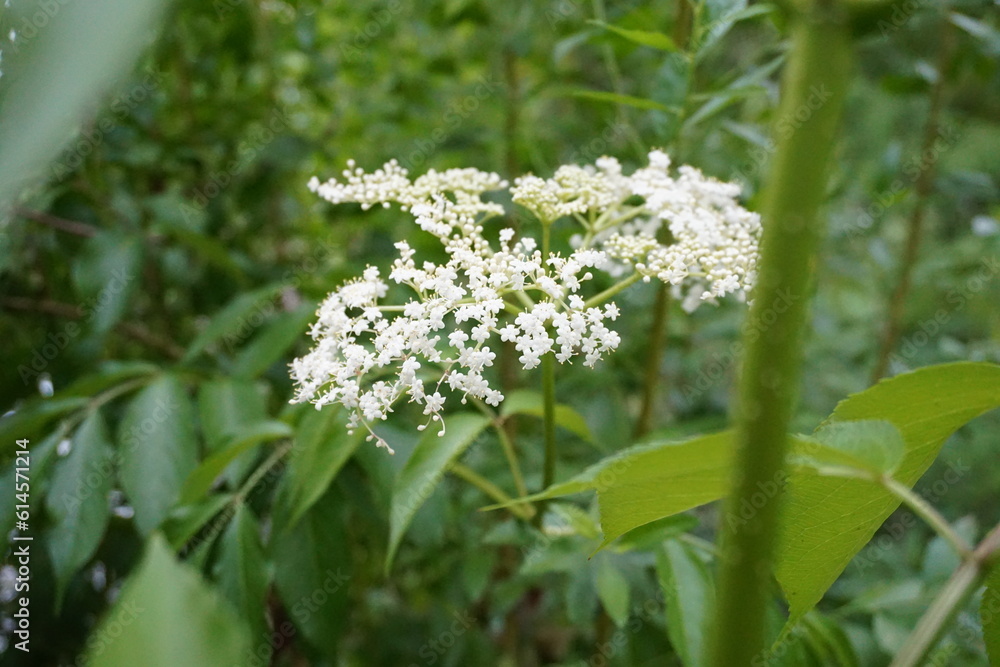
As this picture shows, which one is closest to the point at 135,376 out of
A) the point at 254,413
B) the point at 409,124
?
the point at 254,413

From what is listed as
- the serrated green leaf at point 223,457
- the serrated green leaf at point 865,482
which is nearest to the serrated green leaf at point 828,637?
the serrated green leaf at point 865,482

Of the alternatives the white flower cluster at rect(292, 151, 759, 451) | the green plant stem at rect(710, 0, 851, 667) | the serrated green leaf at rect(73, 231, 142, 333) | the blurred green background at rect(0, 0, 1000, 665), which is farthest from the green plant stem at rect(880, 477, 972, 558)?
the serrated green leaf at rect(73, 231, 142, 333)

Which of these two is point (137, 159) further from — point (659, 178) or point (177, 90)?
point (659, 178)

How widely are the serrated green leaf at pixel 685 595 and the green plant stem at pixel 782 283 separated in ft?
1.52

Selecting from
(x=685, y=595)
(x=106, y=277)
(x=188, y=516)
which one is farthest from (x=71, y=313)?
(x=685, y=595)

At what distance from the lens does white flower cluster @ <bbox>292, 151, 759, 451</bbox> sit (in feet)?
2.24

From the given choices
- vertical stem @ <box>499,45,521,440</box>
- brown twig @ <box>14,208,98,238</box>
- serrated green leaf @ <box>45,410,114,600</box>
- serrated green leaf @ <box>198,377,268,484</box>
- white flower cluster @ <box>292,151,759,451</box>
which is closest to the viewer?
white flower cluster @ <box>292,151,759,451</box>

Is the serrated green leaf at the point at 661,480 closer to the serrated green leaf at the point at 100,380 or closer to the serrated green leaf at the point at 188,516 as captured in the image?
the serrated green leaf at the point at 188,516

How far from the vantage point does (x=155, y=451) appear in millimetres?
1008

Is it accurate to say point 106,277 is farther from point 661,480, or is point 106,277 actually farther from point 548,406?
point 661,480

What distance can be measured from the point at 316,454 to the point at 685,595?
481mm

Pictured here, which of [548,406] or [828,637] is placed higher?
[548,406]

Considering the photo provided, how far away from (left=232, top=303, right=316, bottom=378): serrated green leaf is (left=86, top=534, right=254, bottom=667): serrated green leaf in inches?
33.0

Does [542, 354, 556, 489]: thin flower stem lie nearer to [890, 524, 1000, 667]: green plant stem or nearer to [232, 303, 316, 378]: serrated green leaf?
[890, 524, 1000, 667]: green plant stem
